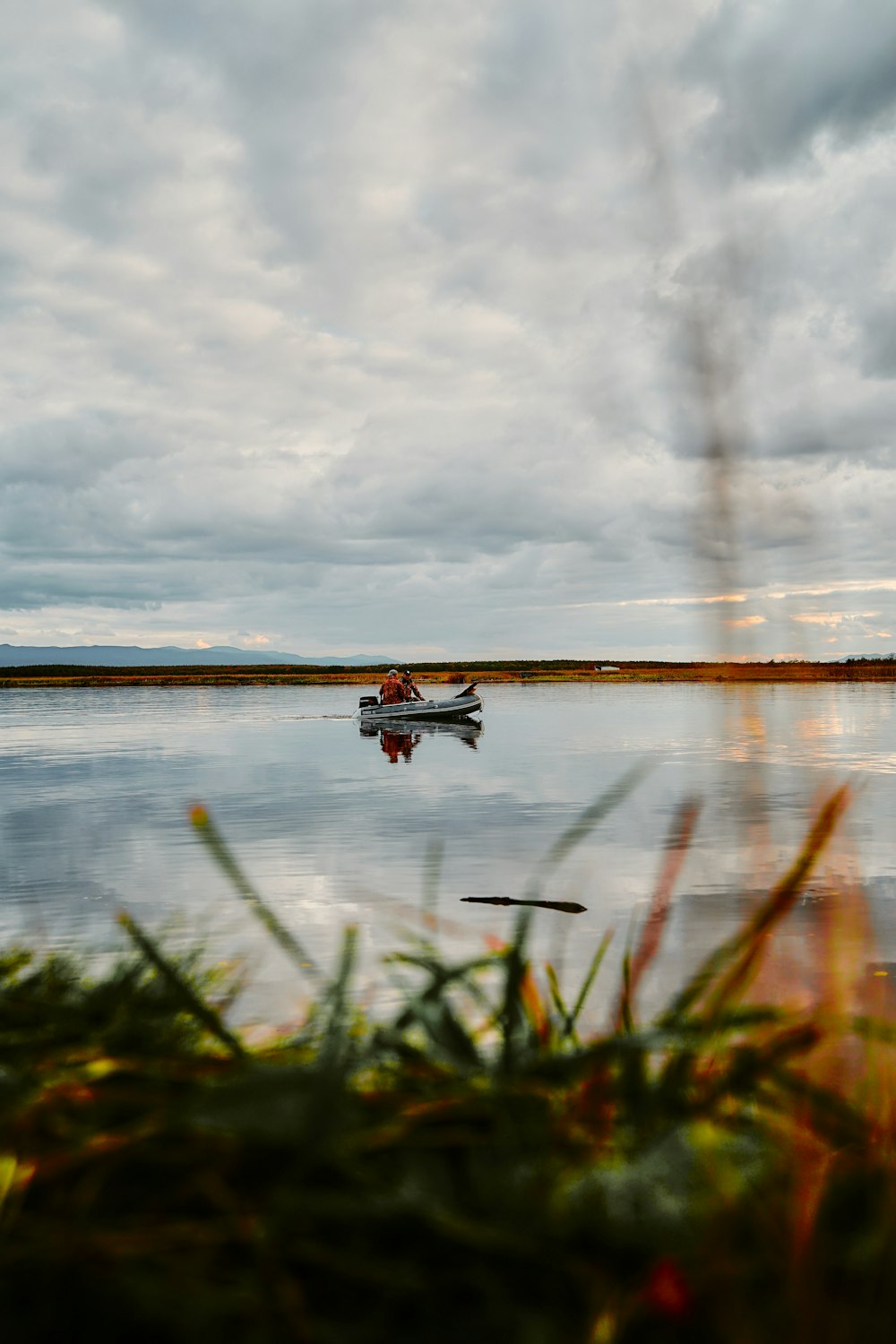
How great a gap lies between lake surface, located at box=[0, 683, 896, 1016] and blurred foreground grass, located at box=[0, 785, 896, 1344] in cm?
82

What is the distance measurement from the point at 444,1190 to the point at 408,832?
17.2 m

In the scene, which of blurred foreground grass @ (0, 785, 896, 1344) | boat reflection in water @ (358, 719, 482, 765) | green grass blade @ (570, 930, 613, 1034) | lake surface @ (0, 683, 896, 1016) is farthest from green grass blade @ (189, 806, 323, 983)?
boat reflection in water @ (358, 719, 482, 765)

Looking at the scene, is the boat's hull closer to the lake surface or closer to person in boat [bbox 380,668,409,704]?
person in boat [bbox 380,668,409,704]

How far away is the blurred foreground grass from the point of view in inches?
46.0

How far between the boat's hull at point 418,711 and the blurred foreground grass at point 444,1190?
48.2 meters

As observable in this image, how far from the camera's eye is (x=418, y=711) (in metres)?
50.2

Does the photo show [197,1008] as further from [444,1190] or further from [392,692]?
[392,692]

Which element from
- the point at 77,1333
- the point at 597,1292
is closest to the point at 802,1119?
the point at 597,1292

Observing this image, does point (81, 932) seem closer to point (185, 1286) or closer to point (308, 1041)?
point (308, 1041)

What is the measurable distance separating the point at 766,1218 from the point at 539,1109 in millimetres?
368

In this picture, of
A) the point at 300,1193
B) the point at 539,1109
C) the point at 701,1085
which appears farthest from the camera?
the point at 701,1085

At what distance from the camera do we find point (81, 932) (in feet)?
34.7

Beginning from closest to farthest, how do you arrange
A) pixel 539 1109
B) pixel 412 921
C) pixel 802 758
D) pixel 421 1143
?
pixel 421 1143
pixel 539 1109
pixel 412 921
pixel 802 758

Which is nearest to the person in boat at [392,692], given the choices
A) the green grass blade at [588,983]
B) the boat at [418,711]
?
the boat at [418,711]
